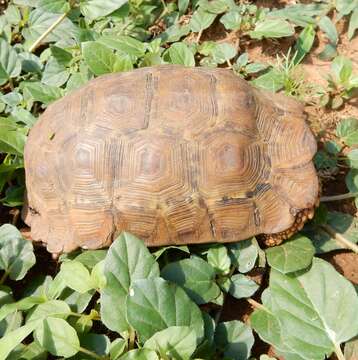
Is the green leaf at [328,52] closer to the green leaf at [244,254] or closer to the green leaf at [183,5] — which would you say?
the green leaf at [183,5]

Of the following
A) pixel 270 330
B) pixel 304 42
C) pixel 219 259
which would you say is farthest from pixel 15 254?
pixel 304 42

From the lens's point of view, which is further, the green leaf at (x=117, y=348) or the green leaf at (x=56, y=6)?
the green leaf at (x=56, y=6)

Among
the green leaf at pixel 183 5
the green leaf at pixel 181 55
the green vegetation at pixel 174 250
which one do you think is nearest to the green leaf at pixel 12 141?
the green vegetation at pixel 174 250

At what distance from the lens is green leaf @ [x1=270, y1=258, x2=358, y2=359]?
5.81 ft

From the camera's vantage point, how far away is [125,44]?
266 cm

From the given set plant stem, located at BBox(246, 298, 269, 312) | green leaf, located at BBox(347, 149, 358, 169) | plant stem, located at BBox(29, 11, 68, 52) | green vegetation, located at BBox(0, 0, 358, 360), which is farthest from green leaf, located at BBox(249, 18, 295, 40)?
plant stem, located at BBox(246, 298, 269, 312)

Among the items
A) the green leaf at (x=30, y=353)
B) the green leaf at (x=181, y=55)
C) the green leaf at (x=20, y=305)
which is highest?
the green leaf at (x=181, y=55)

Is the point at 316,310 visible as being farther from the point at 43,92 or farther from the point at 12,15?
the point at 12,15

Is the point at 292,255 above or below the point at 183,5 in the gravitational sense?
below

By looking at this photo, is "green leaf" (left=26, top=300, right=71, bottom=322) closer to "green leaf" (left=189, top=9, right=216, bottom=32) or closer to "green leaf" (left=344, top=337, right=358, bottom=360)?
"green leaf" (left=344, top=337, right=358, bottom=360)

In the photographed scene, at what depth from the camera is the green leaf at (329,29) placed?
2795mm

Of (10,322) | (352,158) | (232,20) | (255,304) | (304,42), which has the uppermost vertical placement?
(232,20)

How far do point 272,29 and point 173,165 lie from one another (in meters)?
1.21

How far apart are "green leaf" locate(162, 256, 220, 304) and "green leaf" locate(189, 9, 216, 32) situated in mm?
1426
